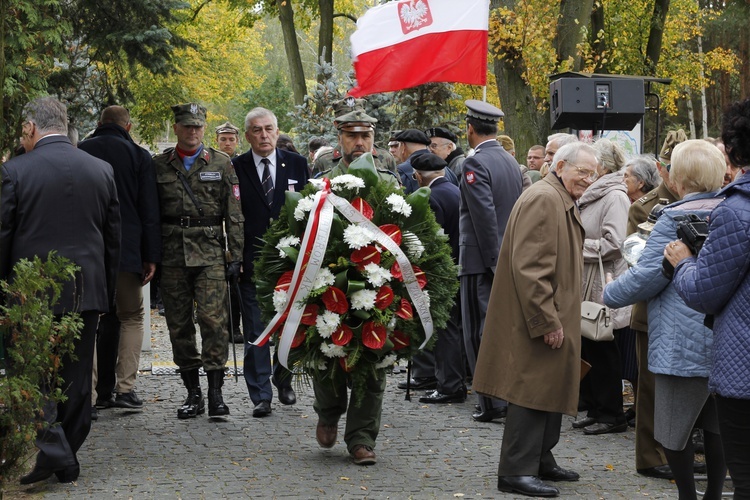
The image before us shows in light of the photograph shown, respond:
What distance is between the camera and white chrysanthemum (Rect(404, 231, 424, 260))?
7.12m

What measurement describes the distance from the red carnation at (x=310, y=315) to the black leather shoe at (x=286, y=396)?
251cm

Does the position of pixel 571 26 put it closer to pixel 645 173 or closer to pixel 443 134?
pixel 443 134

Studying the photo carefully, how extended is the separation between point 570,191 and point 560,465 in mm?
1925

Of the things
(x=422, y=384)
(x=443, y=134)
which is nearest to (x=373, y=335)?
(x=422, y=384)

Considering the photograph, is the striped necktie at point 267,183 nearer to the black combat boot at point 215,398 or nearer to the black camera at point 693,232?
the black combat boot at point 215,398

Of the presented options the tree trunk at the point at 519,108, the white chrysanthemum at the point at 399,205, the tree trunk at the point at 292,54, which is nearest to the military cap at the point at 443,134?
the white chrysanthemum at the point at 399,205

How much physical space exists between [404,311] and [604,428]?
225 centimetres

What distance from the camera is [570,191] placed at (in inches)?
265

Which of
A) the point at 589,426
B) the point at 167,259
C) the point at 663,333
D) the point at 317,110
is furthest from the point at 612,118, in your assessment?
the point at 317,110

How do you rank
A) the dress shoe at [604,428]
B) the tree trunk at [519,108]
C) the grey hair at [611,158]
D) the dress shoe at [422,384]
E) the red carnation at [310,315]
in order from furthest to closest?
1. the tree trunk at [519,108]
2. the dress shoe at [422,384]
3. the grey hair at [611,158]
4. the dress shoe at [604,428]
5. the red carnation at [310,315]

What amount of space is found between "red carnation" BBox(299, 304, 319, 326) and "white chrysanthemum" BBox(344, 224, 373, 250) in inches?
18.5

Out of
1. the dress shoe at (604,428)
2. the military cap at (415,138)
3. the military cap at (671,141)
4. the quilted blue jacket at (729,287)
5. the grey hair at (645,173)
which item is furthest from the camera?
the military cap at (415,138)

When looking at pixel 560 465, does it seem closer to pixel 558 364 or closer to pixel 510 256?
pixel 558 364

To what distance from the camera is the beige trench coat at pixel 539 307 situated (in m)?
6.45
